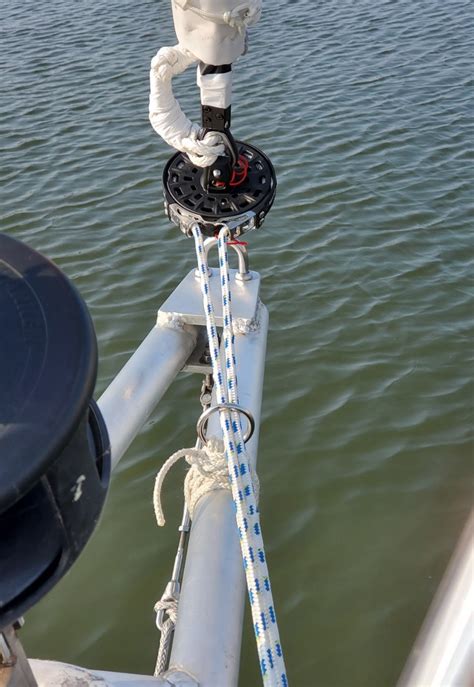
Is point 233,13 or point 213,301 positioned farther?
point 213,301

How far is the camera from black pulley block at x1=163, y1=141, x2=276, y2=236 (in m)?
2.40

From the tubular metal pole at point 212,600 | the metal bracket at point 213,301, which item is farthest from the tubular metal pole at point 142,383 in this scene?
the tubular metal pole at point 212,600

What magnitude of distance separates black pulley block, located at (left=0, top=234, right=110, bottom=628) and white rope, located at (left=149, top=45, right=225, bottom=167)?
4.93ft

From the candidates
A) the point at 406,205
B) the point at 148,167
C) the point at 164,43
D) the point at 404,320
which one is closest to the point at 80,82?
the point at 164,43

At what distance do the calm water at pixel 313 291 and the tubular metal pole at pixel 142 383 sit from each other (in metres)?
1.00

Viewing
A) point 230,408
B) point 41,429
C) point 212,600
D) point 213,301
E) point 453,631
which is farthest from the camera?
point 213,301

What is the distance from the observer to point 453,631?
1.28 feet

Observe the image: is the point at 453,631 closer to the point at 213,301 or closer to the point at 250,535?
the point at 250,535

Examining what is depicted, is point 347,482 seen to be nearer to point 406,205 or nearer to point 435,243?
point 435,243

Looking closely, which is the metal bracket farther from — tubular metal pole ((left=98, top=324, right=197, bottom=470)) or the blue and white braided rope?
the blue and white braided rope

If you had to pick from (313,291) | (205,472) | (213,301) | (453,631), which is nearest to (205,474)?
(205,472)

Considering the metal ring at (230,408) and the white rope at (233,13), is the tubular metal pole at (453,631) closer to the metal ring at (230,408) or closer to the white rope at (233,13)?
the metal ring at (230,408)

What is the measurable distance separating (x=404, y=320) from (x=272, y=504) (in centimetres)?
163

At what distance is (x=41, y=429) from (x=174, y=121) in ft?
5.83
